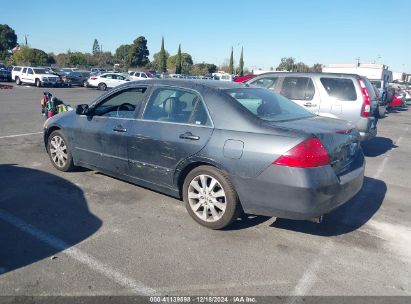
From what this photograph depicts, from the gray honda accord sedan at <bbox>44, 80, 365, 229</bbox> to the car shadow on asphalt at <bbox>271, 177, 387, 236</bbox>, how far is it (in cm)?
50

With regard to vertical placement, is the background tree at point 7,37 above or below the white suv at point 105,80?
above

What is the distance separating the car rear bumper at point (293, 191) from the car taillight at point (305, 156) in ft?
0.16

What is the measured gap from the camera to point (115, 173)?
5.03 meters

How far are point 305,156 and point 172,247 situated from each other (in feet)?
5.21

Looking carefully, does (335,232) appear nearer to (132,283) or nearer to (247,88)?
(247,88)

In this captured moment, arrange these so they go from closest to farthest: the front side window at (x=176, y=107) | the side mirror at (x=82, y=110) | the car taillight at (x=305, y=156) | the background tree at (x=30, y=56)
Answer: the car taillight at (x=305, y=156), the front side window at (x=176, y=107), the side mirror at (x=82, y=110), the background tree at (x=30, y=56)

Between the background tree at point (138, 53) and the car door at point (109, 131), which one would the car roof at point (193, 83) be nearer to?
the car door at point (109, 131)

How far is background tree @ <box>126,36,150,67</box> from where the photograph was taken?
75375mm

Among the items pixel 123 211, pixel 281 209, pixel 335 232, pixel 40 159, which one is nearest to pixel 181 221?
pixel 123 211

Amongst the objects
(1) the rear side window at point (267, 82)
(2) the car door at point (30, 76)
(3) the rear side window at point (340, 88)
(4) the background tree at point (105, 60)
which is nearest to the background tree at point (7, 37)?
(4) the background tree at point (105, 60)

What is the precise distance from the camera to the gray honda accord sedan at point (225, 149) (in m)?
3.48

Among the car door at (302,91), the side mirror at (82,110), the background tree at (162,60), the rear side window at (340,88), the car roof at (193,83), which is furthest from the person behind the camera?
the background tree at (162,60)

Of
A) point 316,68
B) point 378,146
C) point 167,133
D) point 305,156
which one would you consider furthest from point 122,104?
point 316,68

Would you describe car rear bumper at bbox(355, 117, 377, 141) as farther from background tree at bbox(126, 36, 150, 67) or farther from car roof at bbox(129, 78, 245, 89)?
background tree at bbox(126, 36, 150, 67)
